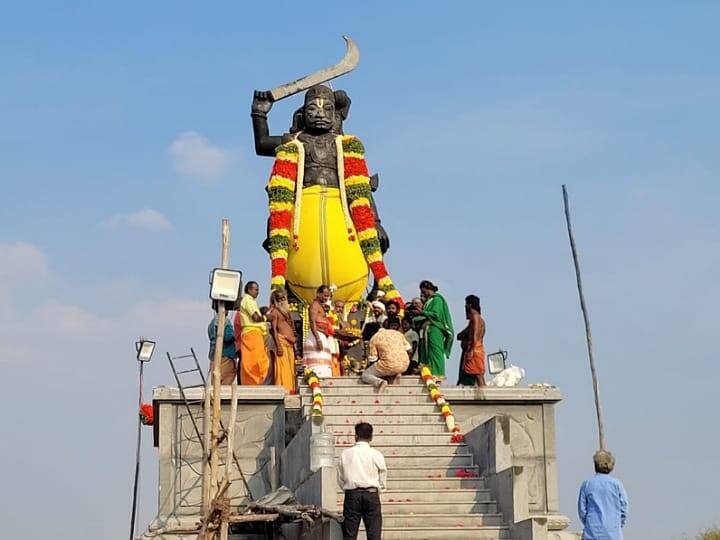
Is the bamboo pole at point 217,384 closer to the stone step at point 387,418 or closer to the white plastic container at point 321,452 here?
the white plastic container at point 321,452

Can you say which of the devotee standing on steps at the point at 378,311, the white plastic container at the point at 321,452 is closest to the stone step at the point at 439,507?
the white plastic container at the point at 321,452

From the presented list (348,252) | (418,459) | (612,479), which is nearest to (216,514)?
(418,459)

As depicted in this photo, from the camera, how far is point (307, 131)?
78.6 feet

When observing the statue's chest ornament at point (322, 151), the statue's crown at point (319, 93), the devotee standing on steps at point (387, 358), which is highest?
the statue's crown at point (319, 93)

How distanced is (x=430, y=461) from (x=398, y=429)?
1051 mm

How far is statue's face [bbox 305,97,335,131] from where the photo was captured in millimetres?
23875

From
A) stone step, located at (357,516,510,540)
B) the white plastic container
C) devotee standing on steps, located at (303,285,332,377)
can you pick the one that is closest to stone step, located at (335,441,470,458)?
the white plastic container

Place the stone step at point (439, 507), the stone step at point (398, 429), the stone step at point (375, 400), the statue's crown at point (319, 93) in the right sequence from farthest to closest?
the statue's crown at point (319, 93), the stone step at point (375, 400), the stone step at point (398, 429), the stone step at point (439, 507)

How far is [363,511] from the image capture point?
14008 millimetres

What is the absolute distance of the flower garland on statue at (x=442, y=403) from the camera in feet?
58.8

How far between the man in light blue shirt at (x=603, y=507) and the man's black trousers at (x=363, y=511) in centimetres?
200

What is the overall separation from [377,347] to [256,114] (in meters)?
6.53

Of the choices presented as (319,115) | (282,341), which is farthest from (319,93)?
(282,341)

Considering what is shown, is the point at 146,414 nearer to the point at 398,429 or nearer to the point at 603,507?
the point at 398,429
